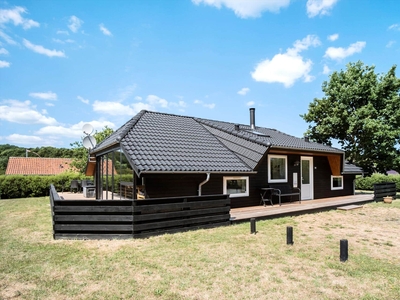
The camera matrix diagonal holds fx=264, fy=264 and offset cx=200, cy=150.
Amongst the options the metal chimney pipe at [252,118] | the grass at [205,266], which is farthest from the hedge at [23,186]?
the metal chimney pipe at [252,118]

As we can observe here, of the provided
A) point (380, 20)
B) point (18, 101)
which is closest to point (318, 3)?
point (380, 20)

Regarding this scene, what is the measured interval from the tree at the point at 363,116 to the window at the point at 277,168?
7.03 meters

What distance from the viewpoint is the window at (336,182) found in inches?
596

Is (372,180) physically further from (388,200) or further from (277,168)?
(277,168)

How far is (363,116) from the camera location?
16438 mm

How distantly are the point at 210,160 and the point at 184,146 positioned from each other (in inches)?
45.5

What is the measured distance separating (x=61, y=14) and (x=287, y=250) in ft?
38.8

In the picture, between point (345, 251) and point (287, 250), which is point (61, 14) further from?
point (345, 251)

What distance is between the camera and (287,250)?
543 centimetres

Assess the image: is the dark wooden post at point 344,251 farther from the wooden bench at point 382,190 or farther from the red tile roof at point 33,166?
the red tile roof at point 33,166

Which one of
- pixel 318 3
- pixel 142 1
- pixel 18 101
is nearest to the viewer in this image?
pixel 142 1

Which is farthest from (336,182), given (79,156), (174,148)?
(79,156)

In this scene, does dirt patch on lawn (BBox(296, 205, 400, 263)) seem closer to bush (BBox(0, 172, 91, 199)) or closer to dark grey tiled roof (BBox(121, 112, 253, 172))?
dark grey tiled roof (BBox(121, 112, 253, 172))

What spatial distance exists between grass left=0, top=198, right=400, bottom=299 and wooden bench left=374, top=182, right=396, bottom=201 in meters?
7.73
